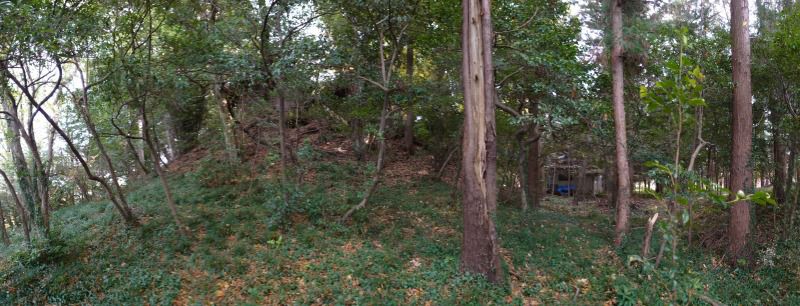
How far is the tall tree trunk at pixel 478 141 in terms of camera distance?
266 inches

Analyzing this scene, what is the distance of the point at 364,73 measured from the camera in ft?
31.8

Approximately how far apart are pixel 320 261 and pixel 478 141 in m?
3.31

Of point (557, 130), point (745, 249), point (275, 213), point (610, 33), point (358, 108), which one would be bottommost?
point (745, 249)

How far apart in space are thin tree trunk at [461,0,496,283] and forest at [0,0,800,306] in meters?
0.03

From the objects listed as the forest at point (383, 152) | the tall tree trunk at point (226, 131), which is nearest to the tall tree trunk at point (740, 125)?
the forest at point (383, 152)

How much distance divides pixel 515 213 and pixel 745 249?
487 cm

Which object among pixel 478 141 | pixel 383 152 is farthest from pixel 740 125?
pixel 383 152

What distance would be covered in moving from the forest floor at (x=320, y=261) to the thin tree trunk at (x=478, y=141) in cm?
39

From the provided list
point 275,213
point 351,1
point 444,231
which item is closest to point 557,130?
point 444,231

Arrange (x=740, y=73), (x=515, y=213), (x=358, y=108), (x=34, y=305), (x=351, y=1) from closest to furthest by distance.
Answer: (x=34, y=305) < (x=351, y=1) < (x=740, y=73) < (x=358, y=108) < (x=515, y=213)

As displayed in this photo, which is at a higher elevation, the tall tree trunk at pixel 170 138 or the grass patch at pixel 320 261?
the tall tree trunk at pixel 170 138

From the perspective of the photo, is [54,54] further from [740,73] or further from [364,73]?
[740,73]

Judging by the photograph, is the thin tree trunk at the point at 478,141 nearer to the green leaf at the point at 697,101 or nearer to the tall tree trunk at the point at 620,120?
the tall tree trunk at the point at 620,120

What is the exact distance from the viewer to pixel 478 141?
6.74 metres
